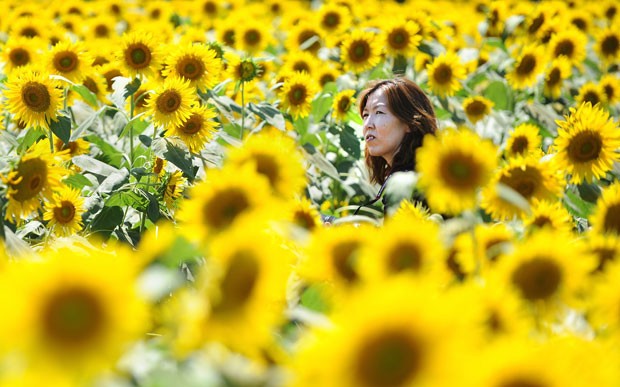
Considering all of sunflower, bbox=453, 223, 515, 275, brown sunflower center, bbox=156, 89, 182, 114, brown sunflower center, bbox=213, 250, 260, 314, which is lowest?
brown sunflower center, bbox=156, 89, 182, 114

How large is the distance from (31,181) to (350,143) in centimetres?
199

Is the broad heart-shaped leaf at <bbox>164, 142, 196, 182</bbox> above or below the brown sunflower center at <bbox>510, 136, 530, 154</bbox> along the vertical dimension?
above

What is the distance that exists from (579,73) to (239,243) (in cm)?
468

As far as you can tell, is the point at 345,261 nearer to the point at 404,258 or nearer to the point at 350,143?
the point at 404,258

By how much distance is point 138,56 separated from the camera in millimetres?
2973

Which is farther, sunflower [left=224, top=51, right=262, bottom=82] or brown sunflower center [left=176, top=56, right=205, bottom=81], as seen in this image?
sunflower [left=224, top=51, right=262, bottom=82]

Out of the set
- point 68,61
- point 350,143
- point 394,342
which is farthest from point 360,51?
point 394,342

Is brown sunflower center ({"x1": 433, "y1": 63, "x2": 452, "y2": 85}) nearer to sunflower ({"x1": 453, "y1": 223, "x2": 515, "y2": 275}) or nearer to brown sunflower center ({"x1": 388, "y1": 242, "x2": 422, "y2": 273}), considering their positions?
sunflower ({"x1": 453, "y1": 223, "x2": 515, "y2": 275})

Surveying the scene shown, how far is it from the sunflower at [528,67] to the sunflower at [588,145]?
2.39 m

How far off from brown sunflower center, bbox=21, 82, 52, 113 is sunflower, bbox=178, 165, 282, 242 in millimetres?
1413

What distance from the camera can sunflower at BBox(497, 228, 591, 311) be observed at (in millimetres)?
1175

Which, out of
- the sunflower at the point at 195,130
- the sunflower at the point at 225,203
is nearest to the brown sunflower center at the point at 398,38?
the sunflower at the point at 195,130

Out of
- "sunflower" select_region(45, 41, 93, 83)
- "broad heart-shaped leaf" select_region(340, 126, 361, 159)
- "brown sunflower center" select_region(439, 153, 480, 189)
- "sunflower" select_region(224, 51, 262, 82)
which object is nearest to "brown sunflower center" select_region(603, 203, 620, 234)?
"brown sunflower center" select_region(439, 153, 480, 189)

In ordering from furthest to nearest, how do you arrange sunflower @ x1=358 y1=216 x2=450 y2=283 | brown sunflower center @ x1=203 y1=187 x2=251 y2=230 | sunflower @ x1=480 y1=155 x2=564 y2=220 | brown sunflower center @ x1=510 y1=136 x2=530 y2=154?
1. brown sunflower center @ x1=510 y1=136 x2=530 y2=154
2. sunflower @ x1=480 y1=155 x2=564 y2=220
3. brown sunflower center @ x1=203 y1=187 x2=251 y2=230
4. sunflower @ x1=358 y1=216 x2=450 y2=283
